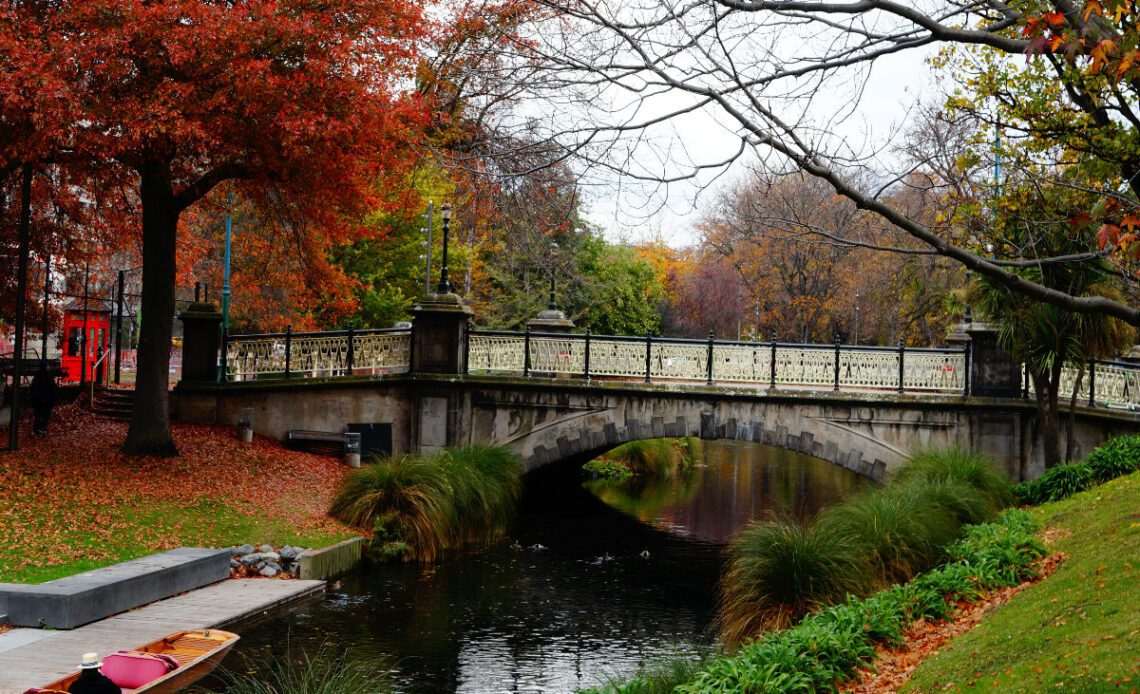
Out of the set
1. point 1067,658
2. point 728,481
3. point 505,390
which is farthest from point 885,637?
point 728,481

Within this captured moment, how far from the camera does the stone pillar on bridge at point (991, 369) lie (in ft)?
63.6

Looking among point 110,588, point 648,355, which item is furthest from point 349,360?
point 110,588

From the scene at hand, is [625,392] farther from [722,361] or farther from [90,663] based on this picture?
[90,663]

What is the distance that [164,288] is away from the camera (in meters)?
18.4

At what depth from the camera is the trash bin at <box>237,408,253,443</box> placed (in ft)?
71.9

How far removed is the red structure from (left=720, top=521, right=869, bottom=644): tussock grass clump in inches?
662

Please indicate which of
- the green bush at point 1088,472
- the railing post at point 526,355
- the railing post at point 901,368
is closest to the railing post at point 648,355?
the railing post at point 526,355

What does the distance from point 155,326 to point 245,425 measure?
13.8ft

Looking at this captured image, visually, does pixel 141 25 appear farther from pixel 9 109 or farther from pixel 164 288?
pixel 164 288

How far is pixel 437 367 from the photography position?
22.0 meters

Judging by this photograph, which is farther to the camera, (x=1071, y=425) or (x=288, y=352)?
(x=288, y=352)

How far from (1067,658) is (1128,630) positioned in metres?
0.58

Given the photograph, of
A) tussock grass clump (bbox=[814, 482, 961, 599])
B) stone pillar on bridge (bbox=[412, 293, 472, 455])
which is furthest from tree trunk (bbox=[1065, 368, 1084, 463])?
stone pillar on bridge (bbox=[412, 293, 472, 455])

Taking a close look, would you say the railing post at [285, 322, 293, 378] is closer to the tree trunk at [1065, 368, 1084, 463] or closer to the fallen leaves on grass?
the tree trunk at [1065, 368, 1084, 463]
